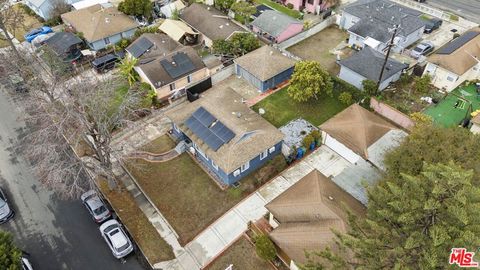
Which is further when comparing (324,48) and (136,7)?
(136,7)

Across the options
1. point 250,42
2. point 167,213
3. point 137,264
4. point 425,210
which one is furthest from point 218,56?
point 425,210

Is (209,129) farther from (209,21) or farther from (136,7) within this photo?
(136,7)

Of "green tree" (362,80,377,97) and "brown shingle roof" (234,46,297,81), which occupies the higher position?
"brown shingle roof" (234,46,297,81)

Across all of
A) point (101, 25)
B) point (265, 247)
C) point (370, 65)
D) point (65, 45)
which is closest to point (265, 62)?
point (370, 65)

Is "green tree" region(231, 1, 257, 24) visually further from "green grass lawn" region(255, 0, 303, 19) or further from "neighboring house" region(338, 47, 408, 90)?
"neighboring house" region(338, 47, 408, 90)

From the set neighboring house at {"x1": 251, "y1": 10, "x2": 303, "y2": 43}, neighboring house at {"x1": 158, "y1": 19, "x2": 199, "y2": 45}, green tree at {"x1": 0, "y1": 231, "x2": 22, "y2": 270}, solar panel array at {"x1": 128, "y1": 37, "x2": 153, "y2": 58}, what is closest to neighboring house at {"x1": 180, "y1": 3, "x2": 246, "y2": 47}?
neighboring house at {"x1": 158, "y1": 19, "x2": 199, "y2": 45}
